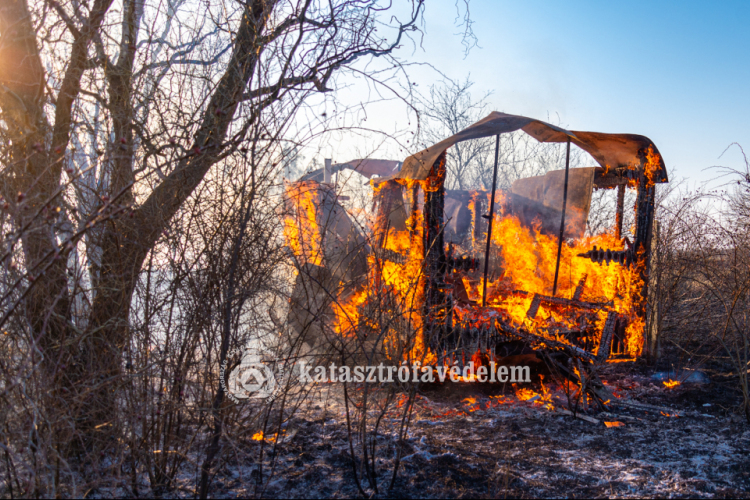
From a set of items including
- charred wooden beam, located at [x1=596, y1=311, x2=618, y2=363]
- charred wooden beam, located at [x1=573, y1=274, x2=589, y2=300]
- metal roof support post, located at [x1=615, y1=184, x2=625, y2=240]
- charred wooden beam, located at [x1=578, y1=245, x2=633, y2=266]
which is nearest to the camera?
charred wooden beam, located at [x1=596, y1=311, x2=618, y2=363]

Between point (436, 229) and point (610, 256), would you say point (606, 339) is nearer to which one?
point (610, 256)

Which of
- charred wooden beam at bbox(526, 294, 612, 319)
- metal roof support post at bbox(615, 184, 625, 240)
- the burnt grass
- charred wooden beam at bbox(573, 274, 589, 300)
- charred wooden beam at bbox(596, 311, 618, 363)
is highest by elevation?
metal roof support post at bbox(615, 184, 625, 240)

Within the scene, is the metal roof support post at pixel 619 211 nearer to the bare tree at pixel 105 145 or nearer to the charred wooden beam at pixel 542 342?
the charred wooden beam at pixel 542 342

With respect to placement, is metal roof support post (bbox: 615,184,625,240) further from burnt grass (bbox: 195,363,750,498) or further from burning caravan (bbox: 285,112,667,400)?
burnt grass (bbox: 195,363,750,498)

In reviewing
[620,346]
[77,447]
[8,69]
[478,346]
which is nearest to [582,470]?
[478,346]

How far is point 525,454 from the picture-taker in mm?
4621

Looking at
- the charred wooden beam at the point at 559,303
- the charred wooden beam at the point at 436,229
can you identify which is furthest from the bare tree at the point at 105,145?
the charred wooden beam at the point at 559,303

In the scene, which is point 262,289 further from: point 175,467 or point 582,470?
point 582,470

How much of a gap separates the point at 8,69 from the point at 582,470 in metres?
6.30

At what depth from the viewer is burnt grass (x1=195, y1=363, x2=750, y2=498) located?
12.7 feet

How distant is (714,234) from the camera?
21.9 ft

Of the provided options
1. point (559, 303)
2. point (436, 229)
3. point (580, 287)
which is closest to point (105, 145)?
point (436, 229)

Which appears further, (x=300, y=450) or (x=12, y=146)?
(x=300, y=450)

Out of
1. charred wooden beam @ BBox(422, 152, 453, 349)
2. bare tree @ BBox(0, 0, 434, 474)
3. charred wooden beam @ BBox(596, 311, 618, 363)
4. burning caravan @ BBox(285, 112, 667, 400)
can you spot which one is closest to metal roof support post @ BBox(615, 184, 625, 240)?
burning caravan @ BBox(285, 112, 667, 400)
